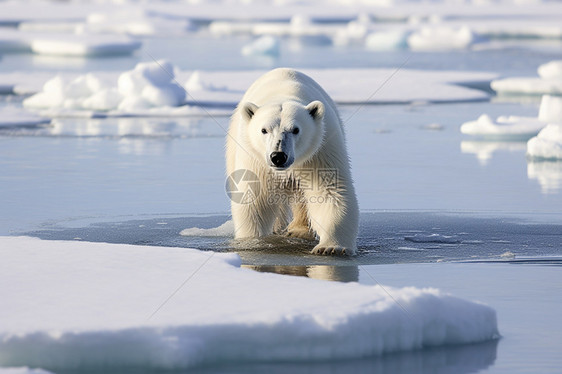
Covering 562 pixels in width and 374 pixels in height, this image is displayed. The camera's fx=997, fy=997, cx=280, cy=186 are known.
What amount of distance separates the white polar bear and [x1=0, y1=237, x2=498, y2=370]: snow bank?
0.96m

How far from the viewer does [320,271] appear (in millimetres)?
4445

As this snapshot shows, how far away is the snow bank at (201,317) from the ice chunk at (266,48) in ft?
58.9

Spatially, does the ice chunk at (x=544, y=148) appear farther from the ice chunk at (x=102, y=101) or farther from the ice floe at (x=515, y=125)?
the ice chunk at (x=102, y=101)

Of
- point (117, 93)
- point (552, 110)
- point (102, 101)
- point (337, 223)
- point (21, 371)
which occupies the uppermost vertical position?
point (117, 93)

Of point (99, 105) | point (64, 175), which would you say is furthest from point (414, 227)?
point (99, 105)

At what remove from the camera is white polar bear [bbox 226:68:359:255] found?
186 inches

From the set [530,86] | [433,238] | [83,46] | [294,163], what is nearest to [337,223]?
[294,163]

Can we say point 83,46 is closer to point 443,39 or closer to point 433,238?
point 443,39

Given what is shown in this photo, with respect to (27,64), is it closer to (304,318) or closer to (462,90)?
(462,90)

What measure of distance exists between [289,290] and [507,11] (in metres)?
35.1

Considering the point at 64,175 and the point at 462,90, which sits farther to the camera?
the point at 462,90

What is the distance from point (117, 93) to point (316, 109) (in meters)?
8.51

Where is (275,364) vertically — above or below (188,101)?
below

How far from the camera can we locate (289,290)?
3627 mm
